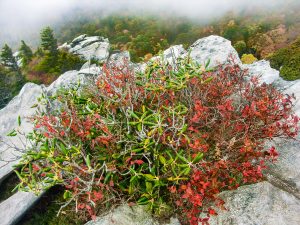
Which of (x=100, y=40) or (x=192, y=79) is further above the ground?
(x=192, y=79)

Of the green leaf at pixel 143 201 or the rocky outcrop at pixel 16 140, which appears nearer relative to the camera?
the green leaf at pixel 143 201

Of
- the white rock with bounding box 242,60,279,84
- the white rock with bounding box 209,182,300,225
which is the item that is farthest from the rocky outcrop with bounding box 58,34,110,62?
the white rock with bounding box 209,182,300,225

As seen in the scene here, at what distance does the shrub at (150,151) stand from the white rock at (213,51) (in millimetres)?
5659

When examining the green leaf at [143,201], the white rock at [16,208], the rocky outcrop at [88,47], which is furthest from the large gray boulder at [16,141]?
the rocky outcrop at [88,47]

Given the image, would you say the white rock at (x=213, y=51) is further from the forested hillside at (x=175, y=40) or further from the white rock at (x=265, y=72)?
the forested hillside at (x=175, y=40)

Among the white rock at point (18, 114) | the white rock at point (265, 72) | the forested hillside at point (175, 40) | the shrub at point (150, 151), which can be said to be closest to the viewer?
the shrub at point (150, 151)

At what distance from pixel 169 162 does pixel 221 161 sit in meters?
0.93

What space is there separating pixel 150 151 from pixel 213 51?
8112 mm

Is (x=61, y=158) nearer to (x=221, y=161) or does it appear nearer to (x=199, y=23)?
(x=221, y=161)

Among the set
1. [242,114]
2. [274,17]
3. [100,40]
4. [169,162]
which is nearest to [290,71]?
[242,114]

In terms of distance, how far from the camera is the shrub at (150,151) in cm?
505

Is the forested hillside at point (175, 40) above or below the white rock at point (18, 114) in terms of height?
below

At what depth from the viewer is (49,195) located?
7387 millimetres

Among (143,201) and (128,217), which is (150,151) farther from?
(128,217)
